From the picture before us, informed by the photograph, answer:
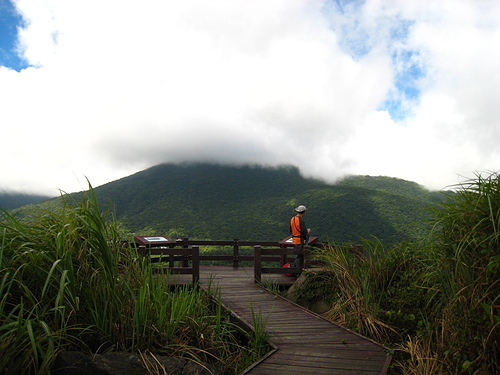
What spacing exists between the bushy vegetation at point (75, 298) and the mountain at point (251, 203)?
25545mm

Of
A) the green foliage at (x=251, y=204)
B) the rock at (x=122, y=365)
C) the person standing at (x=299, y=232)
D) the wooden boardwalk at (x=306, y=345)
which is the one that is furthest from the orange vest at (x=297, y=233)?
the green foliage at (x=251, y=204)

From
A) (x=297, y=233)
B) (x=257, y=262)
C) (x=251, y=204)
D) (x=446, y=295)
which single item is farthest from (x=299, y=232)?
(x=251, y=204)

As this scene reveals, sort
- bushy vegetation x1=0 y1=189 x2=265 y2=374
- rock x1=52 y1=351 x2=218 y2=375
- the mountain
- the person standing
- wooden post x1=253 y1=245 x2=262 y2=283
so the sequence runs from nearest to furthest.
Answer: bushy vegetation x1=0 y1=189 x2=265 y2=374 < rock x1=52 y1=351 x2=218 y2=375 < wooden post x1=253 y1=245 x2=262 y2=283 < the person standing < the mountain

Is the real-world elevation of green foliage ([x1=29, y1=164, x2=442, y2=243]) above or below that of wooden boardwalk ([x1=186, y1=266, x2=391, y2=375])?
above

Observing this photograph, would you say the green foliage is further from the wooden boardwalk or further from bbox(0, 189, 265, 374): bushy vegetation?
bbox(0, 189, 265, 374): bushy vegetation

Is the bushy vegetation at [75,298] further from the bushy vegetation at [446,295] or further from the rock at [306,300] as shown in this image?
the rock at [306,300]

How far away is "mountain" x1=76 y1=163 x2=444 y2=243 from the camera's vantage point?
35.7 meters

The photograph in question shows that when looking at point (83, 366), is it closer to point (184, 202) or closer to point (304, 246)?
point (304, 246)

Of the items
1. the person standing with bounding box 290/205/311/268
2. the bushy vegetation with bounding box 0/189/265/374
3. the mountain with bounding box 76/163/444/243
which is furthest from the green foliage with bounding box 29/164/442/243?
the bushy vegetation with bounding box 0/189/265/374

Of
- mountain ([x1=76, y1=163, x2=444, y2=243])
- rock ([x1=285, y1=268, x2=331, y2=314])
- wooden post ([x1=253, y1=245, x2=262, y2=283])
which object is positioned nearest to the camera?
rock ([x1=285, y1=268, x2=331, y2=314])

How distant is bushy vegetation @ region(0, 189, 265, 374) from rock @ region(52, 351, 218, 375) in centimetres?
11

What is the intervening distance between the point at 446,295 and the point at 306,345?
1796 millimetres

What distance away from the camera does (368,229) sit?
114 ft

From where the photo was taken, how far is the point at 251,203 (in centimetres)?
4525
